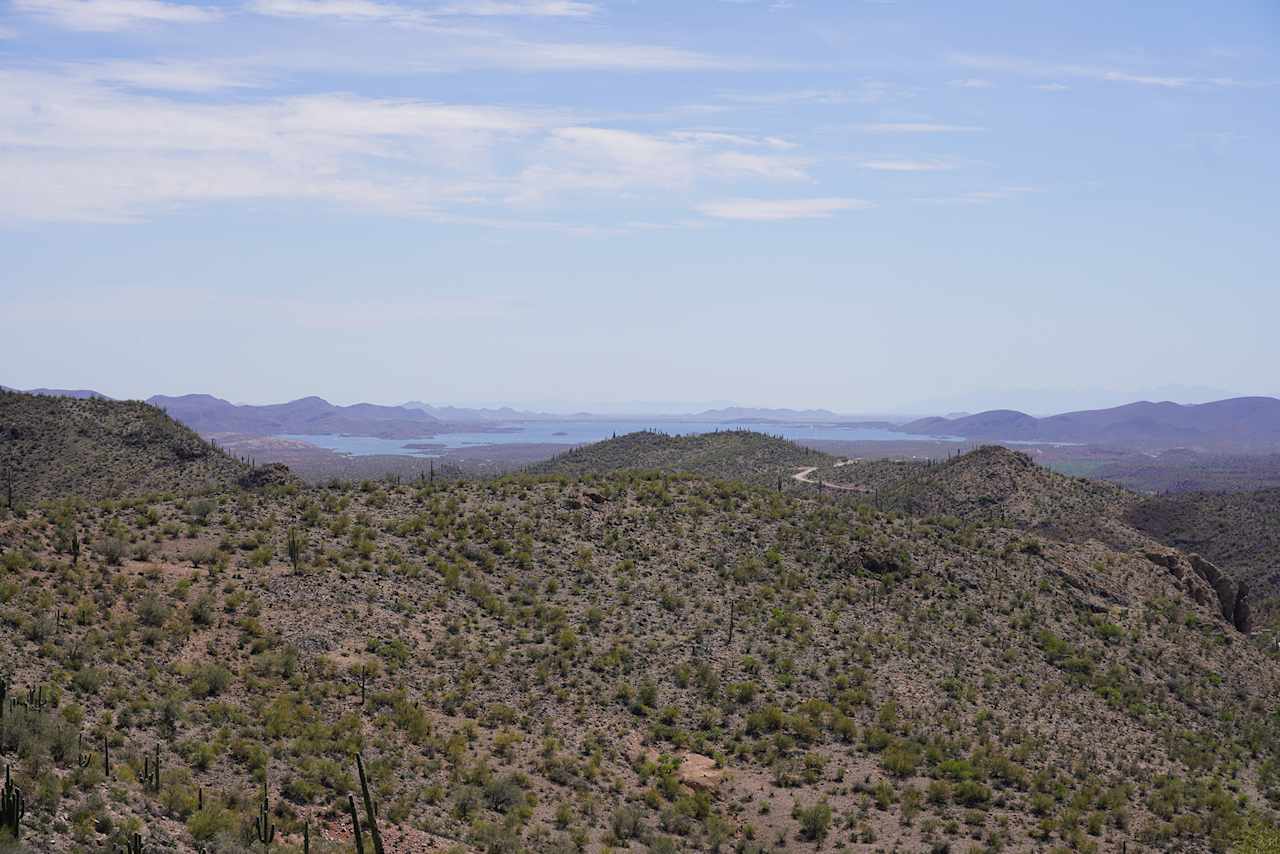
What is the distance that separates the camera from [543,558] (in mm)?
44781

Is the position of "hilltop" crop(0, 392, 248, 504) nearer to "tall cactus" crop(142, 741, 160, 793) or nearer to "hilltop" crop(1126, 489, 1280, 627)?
"tall cactus" crop(142, 741, 160, 793)

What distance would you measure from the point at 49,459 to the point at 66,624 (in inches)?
1843

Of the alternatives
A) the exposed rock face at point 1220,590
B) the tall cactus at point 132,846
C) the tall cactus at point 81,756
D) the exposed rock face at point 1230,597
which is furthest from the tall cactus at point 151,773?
the exposed rock face at point 1230,597

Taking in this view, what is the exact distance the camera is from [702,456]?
117938mm

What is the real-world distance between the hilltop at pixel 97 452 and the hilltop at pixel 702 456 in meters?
40.4

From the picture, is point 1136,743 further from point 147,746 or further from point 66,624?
point 66,624

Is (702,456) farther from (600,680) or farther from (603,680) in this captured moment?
(600,680)

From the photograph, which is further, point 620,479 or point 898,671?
point 620,479

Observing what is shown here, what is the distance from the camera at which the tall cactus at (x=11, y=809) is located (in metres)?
17.9

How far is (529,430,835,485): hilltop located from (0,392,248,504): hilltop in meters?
40.4

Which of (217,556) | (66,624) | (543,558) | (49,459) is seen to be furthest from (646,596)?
(49,459)

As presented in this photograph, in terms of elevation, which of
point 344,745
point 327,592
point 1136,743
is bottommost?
point 1136,743

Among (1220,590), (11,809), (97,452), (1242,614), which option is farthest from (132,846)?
(97,452)

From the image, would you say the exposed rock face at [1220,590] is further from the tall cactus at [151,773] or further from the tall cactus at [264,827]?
the tall cactus at [151,773]
